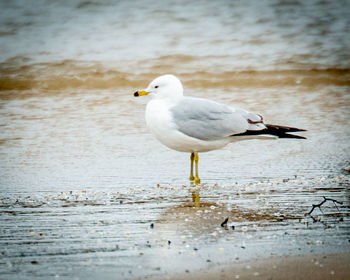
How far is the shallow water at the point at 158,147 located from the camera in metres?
2.99

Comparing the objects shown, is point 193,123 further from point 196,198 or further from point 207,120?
point 196,198

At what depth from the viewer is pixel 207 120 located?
4.69m

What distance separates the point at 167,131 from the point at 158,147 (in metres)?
1.22

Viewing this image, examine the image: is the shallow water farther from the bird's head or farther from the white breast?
the bird's head

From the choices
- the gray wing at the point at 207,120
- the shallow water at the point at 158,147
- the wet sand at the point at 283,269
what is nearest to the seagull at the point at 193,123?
the gray wing at the point at 207,120

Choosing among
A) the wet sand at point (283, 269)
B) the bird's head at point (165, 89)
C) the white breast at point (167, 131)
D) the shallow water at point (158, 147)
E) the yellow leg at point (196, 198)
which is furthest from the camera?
the bird's head at point (165, 89)

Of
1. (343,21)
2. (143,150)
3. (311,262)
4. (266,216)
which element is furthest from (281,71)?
(311,262)

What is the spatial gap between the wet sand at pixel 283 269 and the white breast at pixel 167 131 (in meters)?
1.99

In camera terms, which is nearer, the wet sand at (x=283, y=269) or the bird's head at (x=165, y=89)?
the wet sand at (x=283, y=269)

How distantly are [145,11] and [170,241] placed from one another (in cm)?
1178

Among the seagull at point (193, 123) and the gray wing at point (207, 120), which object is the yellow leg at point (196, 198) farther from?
the gray wing at point (207, 120)

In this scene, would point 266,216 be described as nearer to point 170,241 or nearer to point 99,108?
point 170,241

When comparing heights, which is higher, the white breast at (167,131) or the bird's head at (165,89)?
the bird's head at (165,89)

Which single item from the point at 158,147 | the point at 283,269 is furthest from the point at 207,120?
the point at 283,269
